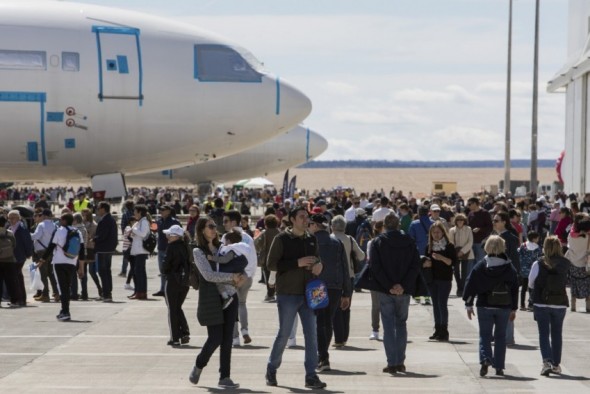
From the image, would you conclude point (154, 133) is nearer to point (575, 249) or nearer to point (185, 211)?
point (575, 249)

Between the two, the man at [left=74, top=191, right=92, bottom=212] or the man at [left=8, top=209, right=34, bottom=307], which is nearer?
the man at [left=8, top=209, right=34, bottom=307]

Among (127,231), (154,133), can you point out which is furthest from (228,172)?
(127,231)

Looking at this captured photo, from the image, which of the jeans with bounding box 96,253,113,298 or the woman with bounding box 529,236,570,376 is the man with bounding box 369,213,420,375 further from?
the jeans with bounding box 96,253,113,298

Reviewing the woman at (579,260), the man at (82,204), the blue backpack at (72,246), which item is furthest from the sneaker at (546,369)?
the man at (82,204)

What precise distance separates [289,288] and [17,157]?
20.5 m

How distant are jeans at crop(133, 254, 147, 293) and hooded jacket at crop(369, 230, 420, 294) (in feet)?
28.0

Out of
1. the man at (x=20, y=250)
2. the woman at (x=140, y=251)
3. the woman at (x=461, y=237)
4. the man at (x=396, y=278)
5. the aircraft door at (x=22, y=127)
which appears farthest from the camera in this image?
the aircraft door at (x=22, y=127)

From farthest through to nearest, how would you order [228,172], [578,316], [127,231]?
1. [228,172]
2. [127,231]
3. [578,316]

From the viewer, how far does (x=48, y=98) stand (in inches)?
1220

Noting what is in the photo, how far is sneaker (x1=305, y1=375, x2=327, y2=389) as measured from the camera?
1231 cm

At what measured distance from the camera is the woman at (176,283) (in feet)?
51.0

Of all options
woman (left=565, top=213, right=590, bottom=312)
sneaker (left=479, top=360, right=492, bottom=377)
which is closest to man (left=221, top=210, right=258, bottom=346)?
sneaker (left=479, top=360, right=492, bottom=377)

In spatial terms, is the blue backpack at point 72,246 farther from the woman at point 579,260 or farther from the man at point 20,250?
the woman at point 579,260

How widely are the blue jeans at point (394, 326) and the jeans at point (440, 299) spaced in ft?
8.10
